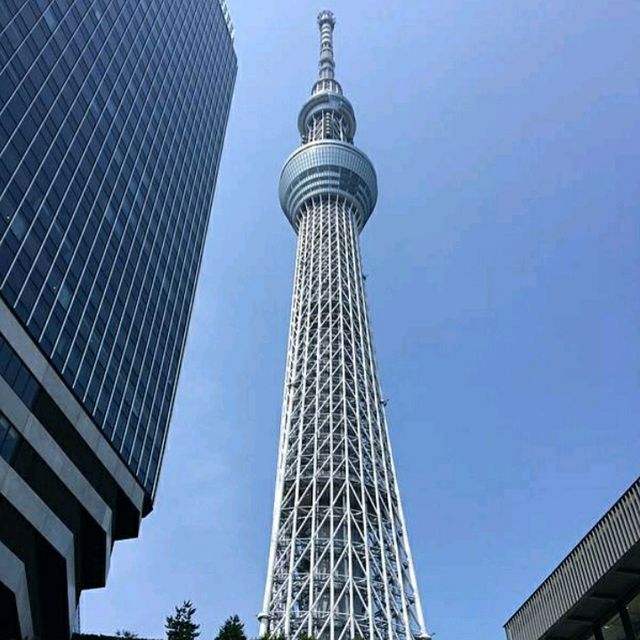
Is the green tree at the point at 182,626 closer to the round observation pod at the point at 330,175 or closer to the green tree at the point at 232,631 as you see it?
the green tree at the point at 232,631

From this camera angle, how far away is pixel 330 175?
130500 millimetres

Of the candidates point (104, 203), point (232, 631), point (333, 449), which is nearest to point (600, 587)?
point (232, 631)

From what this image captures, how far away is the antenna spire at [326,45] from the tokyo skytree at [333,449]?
2247cm

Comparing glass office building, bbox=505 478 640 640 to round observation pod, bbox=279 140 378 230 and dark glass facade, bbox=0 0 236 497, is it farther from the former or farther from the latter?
round observation pod, bbox=279 140 378 230

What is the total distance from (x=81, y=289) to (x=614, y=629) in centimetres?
4476

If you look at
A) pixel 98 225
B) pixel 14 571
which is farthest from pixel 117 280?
pixel 14 571

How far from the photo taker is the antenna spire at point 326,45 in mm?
158250

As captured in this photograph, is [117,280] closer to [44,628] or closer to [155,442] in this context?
[155,442]

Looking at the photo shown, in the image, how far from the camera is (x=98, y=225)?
6053 cm

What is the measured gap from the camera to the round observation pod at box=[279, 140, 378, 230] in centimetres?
13050

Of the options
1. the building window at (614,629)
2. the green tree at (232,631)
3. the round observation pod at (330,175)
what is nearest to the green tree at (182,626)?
the green tree at (232,631)

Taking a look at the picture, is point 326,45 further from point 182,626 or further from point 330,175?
point 182,626

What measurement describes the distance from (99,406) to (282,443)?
43325 mm

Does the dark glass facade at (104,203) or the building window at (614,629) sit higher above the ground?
the dark glass facade at (104,203)
